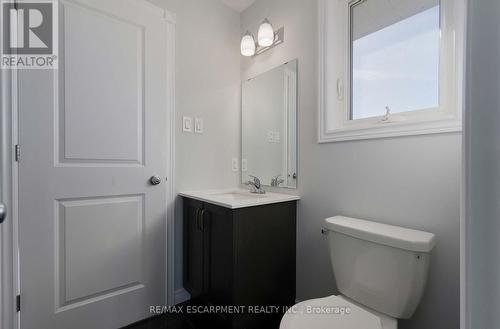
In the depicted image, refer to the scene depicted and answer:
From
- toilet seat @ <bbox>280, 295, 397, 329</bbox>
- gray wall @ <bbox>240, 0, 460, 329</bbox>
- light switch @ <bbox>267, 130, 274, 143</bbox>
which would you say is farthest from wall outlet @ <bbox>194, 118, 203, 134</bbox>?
toilet seat @ <bbox>280, 295, 397, 329</bbox>

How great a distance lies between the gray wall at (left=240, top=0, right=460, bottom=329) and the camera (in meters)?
1.01

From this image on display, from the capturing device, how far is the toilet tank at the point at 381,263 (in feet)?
3.03

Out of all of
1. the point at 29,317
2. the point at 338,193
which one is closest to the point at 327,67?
the point at 338,193

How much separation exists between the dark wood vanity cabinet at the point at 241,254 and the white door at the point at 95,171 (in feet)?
0.89

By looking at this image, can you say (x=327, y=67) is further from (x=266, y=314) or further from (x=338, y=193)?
(x=266, y=314)

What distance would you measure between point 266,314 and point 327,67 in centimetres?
151

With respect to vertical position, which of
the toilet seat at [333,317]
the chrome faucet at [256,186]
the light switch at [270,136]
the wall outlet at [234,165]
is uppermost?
the light switch at [270,136]

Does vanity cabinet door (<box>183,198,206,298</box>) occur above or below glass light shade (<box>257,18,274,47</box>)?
below

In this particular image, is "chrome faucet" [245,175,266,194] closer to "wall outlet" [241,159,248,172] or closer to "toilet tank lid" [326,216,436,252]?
"wall outlet" [241,159,248,172]

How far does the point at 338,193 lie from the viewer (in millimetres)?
1361

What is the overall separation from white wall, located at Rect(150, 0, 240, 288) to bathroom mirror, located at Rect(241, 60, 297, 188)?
114 millimetres

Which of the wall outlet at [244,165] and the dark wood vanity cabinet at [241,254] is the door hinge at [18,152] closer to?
the dark wood vanity cabinet at [241,254]

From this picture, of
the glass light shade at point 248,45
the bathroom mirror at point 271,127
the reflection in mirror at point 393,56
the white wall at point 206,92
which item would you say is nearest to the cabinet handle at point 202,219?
the white wall at point 206,92

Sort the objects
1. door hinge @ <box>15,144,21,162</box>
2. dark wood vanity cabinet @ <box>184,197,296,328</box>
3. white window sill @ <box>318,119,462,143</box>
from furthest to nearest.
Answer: dark wood vanity cabinet @ <box>184,197,296,328</box> < door hinge @ <box>15,144,21,162</box> < white window sill @ <box>318,119,462,143</box>
